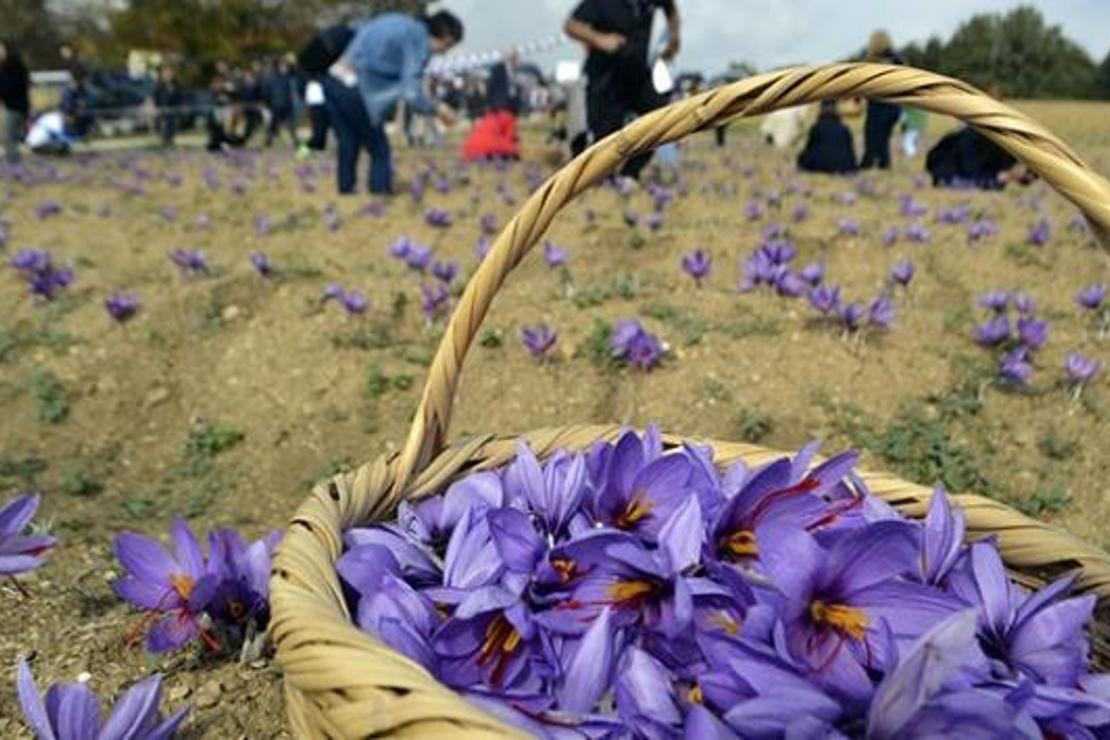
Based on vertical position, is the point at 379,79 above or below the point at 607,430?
above

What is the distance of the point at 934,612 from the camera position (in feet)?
3.06

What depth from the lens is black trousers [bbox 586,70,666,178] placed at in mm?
6359

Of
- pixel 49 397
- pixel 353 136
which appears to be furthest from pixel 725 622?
pixel 353 136

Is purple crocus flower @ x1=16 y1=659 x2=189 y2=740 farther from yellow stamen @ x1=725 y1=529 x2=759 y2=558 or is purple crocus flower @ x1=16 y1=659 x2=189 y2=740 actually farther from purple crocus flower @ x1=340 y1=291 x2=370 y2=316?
purple crocus flower @ x1=340 y1=291 x2=370 y2=316

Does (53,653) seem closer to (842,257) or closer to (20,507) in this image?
(20,507)

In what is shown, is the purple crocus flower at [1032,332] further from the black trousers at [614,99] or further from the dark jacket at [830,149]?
the dark jacket at [830,149]

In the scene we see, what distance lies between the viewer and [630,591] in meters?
0.97

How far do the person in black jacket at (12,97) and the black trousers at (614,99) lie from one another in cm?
723

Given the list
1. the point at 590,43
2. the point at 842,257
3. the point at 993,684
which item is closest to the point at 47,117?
the point at 590,43

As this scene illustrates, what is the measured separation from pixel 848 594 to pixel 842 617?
0.02 m

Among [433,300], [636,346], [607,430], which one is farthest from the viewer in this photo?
[433,300]

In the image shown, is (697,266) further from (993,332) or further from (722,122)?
(722,122)

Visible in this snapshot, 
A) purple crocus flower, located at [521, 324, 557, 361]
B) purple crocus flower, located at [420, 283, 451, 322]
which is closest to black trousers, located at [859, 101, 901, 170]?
purple crocus flower, located at [420, 283, 451, 322]

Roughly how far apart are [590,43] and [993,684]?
5753 millimetres
